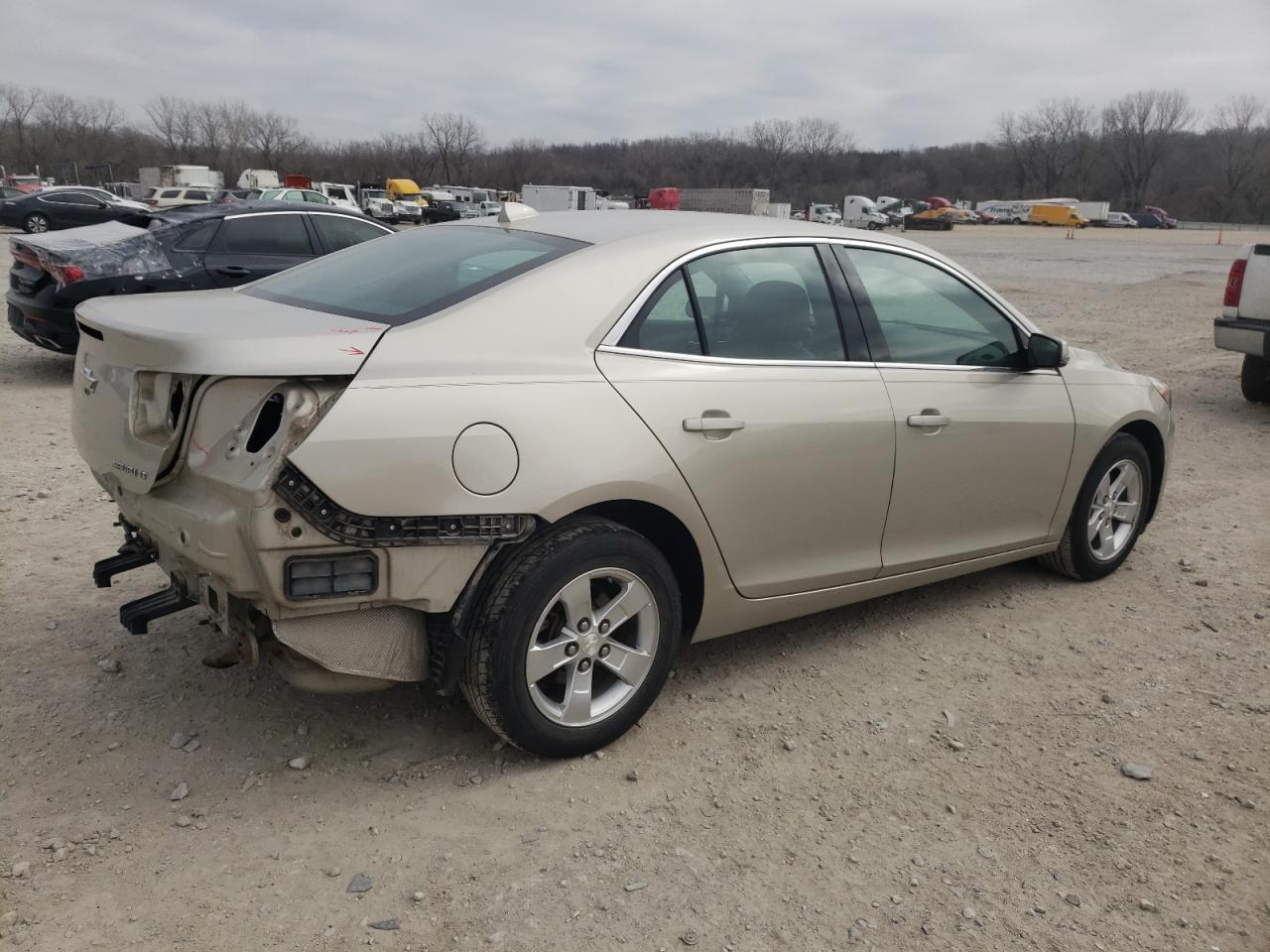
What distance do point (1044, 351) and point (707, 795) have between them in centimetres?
237

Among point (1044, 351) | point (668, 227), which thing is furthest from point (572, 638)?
point (1044, 351)

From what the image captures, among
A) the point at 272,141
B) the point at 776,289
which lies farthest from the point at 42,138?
the point at 776,289

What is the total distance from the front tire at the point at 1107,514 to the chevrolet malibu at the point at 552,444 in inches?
26.3

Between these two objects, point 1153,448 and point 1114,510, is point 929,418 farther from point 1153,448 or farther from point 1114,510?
point 1153,448

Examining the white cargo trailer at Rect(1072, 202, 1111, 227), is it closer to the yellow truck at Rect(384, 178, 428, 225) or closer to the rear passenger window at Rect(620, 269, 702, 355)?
the yellow truck at Rect(384, 178, 428, 225)

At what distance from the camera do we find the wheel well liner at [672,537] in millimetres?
3072

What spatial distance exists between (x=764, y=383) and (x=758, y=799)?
1327 mm

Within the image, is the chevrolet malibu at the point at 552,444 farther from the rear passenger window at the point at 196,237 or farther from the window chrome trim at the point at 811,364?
the rear passenger window at the point at 196,237

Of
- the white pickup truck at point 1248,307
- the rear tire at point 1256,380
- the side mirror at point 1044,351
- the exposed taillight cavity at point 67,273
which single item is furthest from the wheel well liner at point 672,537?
the rear tire at point 1256,380

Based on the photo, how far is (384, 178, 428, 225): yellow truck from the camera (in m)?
53.1

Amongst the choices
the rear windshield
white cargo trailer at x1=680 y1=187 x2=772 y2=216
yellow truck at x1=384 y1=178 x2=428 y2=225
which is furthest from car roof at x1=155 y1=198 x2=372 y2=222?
yellow truck at x1=384 y1=178 x2=428 y2=225

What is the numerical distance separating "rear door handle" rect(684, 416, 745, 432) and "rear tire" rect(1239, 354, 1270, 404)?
8.31m

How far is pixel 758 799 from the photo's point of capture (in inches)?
118

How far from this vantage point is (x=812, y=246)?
3738 mm
